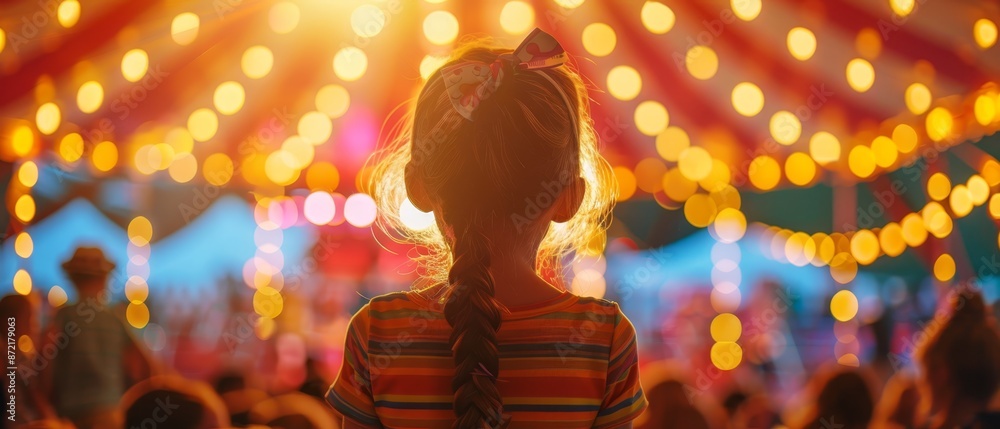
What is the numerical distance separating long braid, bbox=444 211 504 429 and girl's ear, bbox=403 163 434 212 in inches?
3.8

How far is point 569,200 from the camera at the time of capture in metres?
0.85

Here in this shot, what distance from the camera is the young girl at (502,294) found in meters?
0.80

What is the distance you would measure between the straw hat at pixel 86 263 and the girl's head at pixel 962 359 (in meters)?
2.29

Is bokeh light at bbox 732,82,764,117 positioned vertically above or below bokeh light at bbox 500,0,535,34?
below

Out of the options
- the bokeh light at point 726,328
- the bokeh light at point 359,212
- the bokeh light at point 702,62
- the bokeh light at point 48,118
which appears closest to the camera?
the bokeh light at point 48,118

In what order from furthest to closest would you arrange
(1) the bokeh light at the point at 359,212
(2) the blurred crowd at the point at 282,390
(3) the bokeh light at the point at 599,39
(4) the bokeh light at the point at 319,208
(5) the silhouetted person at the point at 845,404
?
1. (4) the bokeh light at the point at 319,208
2. (1) the bokeh light at the point at 359,212
3. (3) the bokeh light at the point at 599,39
4. (5) the silhouetted person at the point at 845,404
5. (2) the blurred crowd at the point at 282,390

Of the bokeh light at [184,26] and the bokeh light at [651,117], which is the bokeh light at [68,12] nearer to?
the bokeh light at [184,26]

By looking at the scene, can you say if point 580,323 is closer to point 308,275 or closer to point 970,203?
point 970,203

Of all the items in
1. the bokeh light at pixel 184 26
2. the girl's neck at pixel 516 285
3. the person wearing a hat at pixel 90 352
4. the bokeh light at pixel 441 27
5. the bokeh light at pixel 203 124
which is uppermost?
the bokeh light at pixel 441 27

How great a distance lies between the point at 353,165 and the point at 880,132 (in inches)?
104

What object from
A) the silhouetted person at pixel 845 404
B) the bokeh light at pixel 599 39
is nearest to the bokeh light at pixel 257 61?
the bokeh light at pixel 599 39

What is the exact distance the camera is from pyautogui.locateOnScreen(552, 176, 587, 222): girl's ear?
0.85 metres

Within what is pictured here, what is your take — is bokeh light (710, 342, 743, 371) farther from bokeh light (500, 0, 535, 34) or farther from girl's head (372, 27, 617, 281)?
girl's head (372, 27, 617, 281)

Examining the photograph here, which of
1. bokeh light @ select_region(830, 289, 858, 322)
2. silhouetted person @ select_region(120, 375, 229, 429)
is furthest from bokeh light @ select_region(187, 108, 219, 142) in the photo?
bokeh light @ select_region(830, 289, 858, 322)
